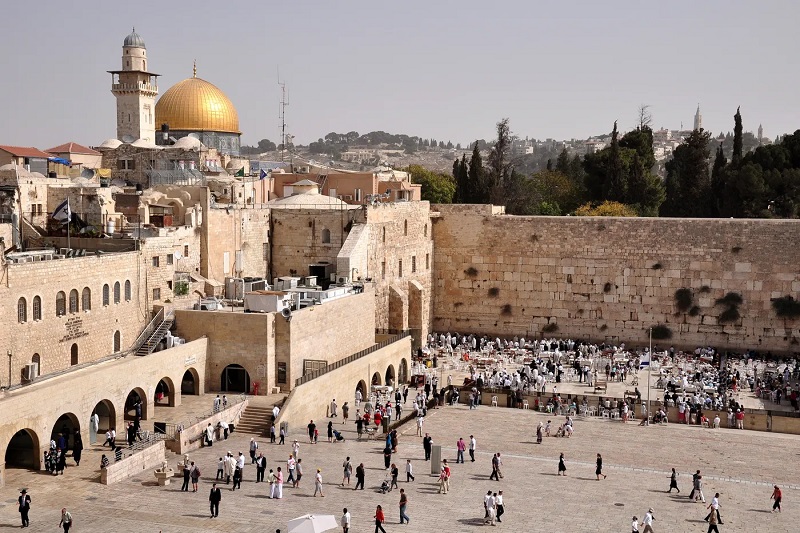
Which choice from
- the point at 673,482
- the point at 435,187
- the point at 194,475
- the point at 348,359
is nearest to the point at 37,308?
the point at 194,475

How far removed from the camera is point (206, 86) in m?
50.0

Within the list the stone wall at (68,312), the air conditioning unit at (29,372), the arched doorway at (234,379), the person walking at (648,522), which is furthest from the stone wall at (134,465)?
the person walking at (648,522)

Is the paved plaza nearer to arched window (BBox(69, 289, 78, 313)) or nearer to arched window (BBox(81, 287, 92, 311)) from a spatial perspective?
arched window (BBox(69, 289, 78, 313))

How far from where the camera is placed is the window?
22.1 m

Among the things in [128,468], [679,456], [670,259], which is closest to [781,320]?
[670,259]

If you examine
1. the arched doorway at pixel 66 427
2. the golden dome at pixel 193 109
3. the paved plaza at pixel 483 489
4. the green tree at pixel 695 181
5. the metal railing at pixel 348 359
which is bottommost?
the paved plaza at pixel 483 489

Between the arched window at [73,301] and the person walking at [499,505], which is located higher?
the arched window at [73,301]

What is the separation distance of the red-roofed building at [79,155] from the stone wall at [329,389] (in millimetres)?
19366

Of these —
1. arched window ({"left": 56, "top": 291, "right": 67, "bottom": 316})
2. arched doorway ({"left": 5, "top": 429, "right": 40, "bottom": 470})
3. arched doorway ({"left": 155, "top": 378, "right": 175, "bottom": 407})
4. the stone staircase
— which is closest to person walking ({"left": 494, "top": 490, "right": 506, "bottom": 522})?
the stone staircase

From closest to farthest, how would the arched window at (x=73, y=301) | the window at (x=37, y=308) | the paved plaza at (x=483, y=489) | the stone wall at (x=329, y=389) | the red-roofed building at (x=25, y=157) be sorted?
the paved plaza at (x=483, y=489)
the window at (x=37, y=308)
the arched window at (x=73, y=301)
the stone wall at (x=329, y=389)
the red-roofed building at (x=25, y=157)

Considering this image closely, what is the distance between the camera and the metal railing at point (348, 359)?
2539cm

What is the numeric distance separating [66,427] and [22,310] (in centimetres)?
287

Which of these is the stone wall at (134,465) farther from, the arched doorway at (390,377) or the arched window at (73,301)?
the arched doorway at (390,377)

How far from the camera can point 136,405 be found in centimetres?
2244
